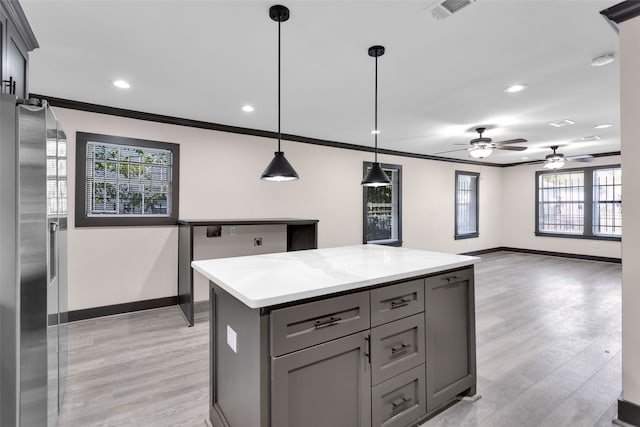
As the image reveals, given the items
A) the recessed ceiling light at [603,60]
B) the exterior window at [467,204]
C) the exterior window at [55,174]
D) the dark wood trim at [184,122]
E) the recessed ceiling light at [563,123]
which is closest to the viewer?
the exterior window at [55,174]

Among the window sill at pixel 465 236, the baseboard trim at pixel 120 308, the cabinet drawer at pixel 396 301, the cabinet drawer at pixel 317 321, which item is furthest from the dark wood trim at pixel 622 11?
the window sill at pixel 465 236

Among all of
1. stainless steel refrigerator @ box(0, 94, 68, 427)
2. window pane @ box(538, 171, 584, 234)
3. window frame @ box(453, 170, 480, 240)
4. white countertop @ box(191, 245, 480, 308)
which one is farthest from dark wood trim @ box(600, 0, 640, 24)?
window pane @ box(538, 171, 584, 234)

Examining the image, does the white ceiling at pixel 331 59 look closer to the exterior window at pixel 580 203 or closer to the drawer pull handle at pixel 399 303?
the drawer pull handle at pixel 399 303

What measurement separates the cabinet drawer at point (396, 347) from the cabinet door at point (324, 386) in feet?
0.24

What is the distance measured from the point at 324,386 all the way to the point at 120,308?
3467 millimetres

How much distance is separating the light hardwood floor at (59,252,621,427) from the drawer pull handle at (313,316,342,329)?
3.53 ft

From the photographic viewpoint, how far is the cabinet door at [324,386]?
1.45m

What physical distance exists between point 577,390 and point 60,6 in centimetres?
438

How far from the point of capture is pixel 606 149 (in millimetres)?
6977

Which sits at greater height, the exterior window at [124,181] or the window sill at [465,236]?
the exterior window at [124,181]

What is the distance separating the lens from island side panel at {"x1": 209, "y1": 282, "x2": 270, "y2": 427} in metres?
1.42

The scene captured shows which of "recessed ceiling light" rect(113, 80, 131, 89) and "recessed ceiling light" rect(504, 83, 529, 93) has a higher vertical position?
"recessed ceiling light" rect(504, 83, 529, 93)

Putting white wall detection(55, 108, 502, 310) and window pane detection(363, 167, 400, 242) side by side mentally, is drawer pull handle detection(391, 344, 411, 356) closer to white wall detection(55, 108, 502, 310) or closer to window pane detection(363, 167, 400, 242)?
white wall detection(55, 108, 502, 310)

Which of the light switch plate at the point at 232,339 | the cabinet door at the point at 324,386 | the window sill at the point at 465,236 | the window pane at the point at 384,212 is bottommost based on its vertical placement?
the cabinet door at the point at 324,386
